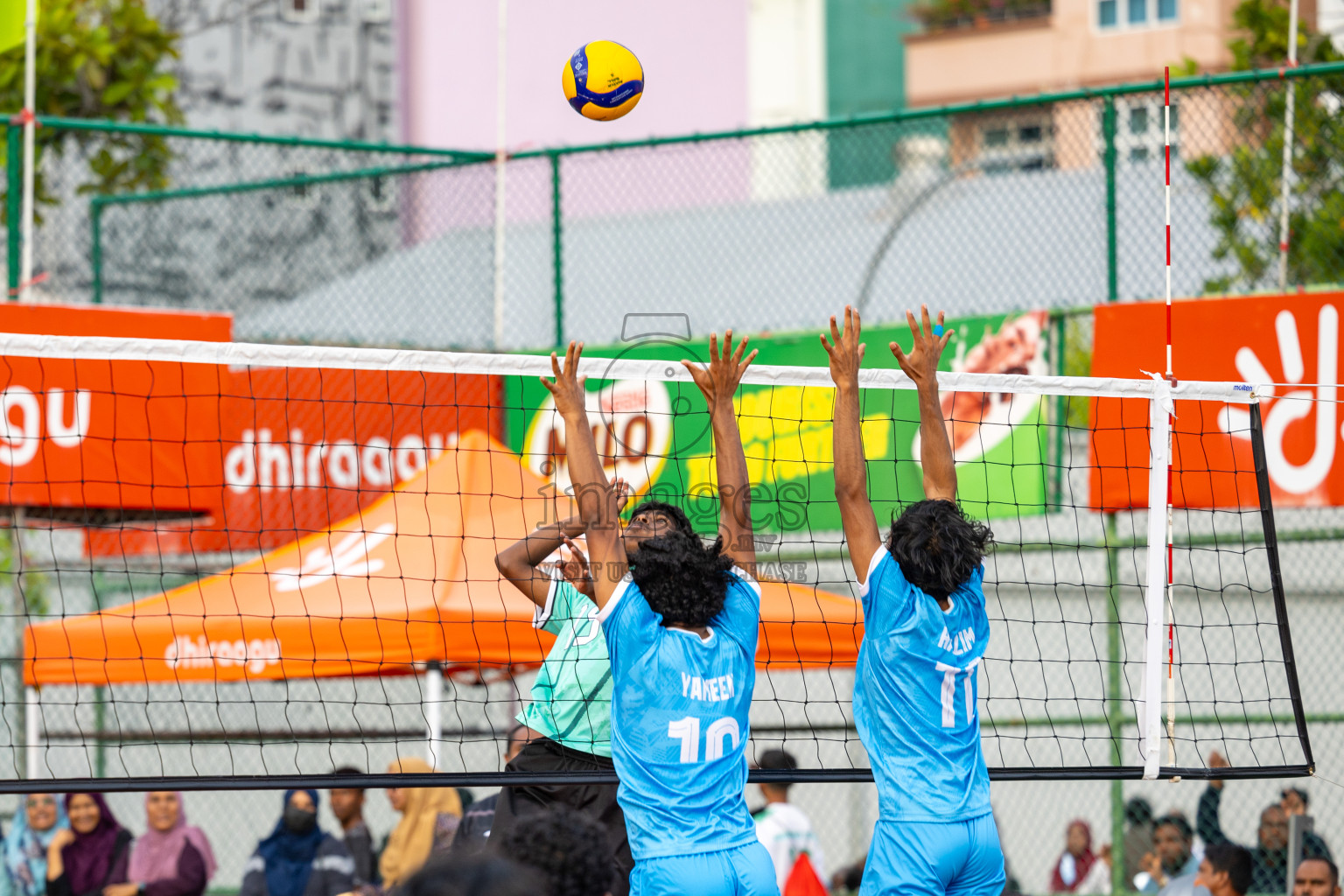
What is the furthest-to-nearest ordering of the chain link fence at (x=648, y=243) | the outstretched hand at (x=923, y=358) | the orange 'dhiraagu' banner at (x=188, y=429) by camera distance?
the chain link fence at (x=648, y=243) < the orange 'dhiraagu' banner at (x=188, y=429) < the outstretched hand at (x=923, y=358)

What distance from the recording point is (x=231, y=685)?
480 inches

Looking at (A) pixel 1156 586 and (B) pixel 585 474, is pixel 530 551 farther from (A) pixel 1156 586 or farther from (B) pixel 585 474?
(A) pixel 1156 586

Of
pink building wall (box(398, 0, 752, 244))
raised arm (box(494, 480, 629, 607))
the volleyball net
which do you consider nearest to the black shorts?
the volleyball net

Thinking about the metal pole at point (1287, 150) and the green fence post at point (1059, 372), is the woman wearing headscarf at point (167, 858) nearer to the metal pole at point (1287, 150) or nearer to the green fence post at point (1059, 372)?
the green fence post at point (1059, 372)

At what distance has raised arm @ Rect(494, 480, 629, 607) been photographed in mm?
5328

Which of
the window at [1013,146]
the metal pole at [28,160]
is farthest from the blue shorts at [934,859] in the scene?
the window at [1013,146]

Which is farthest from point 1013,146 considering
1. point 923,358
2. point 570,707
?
point 570,707

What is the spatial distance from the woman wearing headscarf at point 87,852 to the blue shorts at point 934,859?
5913 millimetres

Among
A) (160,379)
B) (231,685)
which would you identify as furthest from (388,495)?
(231,685)

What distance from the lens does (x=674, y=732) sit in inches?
174

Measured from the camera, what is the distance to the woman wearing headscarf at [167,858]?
8.87 meters

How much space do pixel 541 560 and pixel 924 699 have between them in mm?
1522

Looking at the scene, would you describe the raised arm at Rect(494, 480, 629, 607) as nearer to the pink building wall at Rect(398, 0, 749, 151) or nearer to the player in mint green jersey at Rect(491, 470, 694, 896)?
the player in mint green jersey at Rect(491, 470, 694, 896)

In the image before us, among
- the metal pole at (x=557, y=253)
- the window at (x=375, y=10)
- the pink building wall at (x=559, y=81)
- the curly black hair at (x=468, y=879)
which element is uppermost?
the window at (x=375, y=10)
